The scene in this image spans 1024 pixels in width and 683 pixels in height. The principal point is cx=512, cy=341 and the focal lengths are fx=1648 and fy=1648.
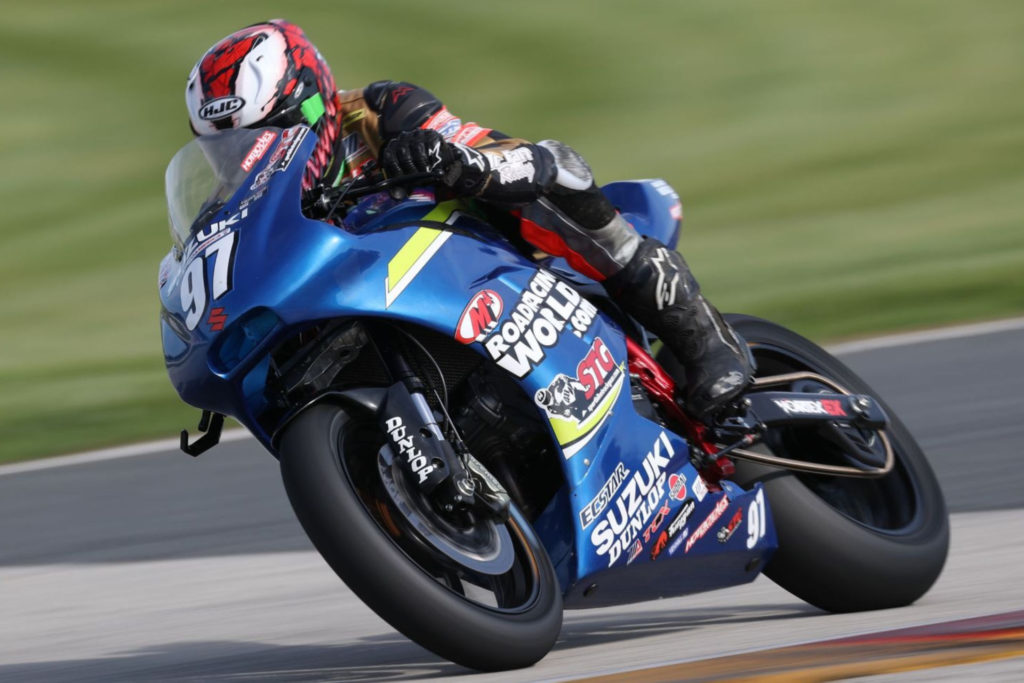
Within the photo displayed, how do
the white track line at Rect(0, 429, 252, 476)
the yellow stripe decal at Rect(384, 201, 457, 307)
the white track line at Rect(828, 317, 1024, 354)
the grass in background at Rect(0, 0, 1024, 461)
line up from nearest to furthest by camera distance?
the yellow stripe decal at Rect(384, 201, 457, 307), the white track line at Rect(0, 429, 252, 476), the white track line at Rect(828, 317, 1024, 354), the grass in background at Rect(0, 0, 1024, 461)

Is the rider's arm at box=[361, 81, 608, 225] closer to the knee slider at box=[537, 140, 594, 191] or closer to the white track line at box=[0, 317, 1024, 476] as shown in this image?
the knee slider at box=[537, 140, 594, 191]

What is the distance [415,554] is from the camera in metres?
3.49

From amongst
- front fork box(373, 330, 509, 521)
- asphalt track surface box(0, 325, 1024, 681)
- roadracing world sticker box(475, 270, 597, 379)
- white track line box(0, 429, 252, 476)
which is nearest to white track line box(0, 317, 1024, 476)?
white track line box(0, 429, 252, 476)

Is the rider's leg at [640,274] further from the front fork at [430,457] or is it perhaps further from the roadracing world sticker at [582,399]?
the front fork at [430,457]

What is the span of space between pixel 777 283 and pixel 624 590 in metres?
7.36

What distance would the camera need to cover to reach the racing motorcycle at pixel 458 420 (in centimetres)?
344

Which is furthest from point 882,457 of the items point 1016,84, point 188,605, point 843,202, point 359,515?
point 1016,84

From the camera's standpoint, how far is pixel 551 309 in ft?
12.6

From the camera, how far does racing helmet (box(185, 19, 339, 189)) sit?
376 centimetres

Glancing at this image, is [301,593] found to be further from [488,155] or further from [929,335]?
[929,335]

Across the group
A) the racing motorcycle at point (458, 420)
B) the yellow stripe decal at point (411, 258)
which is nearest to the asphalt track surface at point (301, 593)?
the racing motorcycle at point (458, 420)

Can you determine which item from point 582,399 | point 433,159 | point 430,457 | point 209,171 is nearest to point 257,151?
point 209,171

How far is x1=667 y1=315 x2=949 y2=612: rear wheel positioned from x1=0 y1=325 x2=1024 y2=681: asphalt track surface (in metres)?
0.09

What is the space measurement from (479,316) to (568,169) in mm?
563
